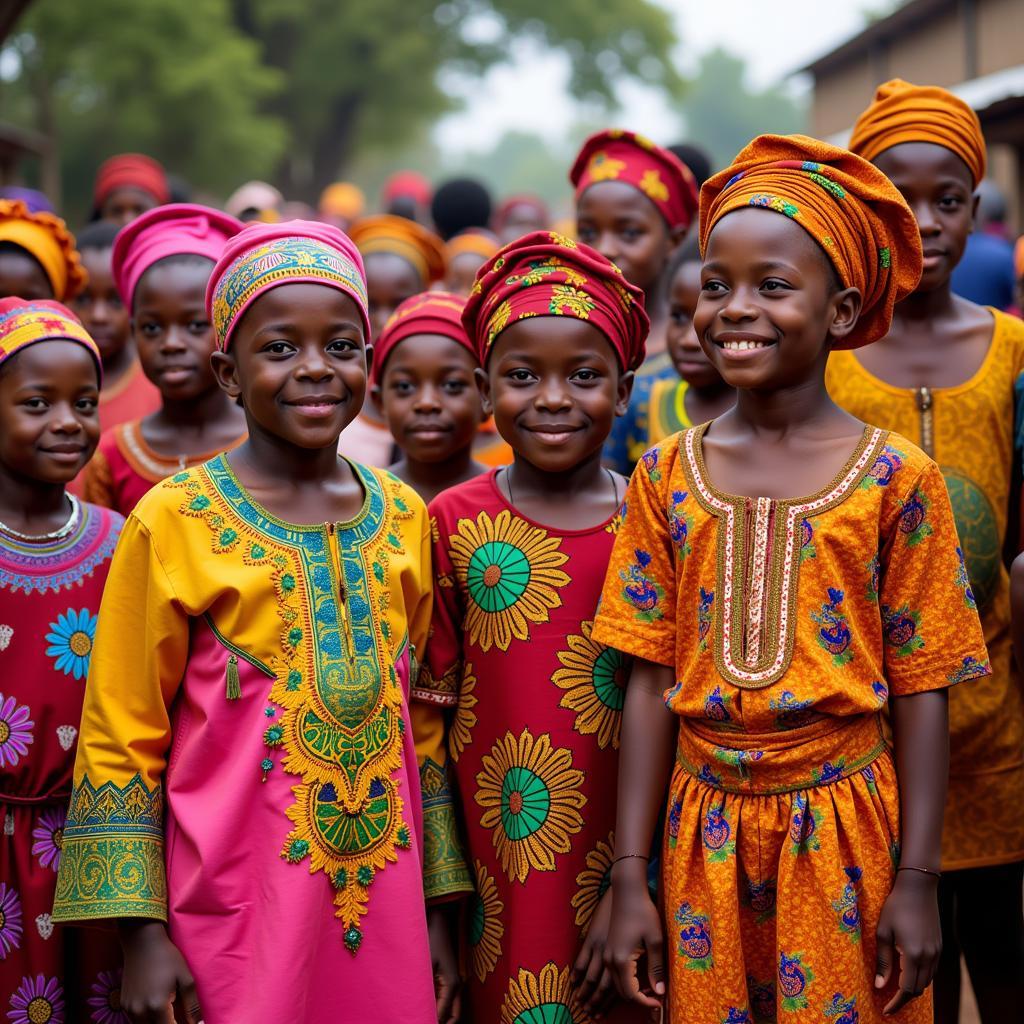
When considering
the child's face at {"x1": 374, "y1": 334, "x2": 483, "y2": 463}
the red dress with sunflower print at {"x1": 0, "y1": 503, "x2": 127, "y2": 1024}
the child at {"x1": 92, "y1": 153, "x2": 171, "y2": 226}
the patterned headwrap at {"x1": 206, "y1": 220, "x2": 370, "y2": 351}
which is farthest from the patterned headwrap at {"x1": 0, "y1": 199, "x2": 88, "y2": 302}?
the child at {"x1": 92, "y1": 153, "x2": 171, "y2": 226}

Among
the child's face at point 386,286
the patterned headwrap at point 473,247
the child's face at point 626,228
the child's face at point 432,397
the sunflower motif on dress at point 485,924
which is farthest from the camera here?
the patterned headwrap at point 473,247

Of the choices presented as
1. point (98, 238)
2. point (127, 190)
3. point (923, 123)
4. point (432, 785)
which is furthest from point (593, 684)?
point (127, 190)

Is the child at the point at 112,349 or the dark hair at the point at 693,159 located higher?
the dark hair at the point at 693,159

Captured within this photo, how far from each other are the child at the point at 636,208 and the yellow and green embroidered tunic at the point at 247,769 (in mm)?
2034

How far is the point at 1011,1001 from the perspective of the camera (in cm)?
326

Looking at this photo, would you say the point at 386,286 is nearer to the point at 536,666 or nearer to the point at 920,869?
the point at 536,666

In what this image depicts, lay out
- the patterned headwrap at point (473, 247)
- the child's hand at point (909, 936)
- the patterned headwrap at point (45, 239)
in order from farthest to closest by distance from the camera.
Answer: the patterned headwrap at point (473, 247) → the patterned headwrap at point (45, 239) → the child's hand at point (909, 936)

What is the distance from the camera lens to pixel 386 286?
16.9 ft

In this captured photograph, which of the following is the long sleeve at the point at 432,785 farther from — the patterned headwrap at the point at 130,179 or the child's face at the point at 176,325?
the patterned headwrap at the point at 130,179

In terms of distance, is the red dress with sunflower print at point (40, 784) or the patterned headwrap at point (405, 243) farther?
the patterned headwrap at point (405, 243)

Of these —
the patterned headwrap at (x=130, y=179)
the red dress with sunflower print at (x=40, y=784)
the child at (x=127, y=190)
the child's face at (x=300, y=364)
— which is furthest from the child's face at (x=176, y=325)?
the patterned headwrap at (x=130, y=179)

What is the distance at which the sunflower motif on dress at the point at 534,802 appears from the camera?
8.98 feet

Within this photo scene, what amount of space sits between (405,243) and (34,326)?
8.69ft

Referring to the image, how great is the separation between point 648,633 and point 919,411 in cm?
102
